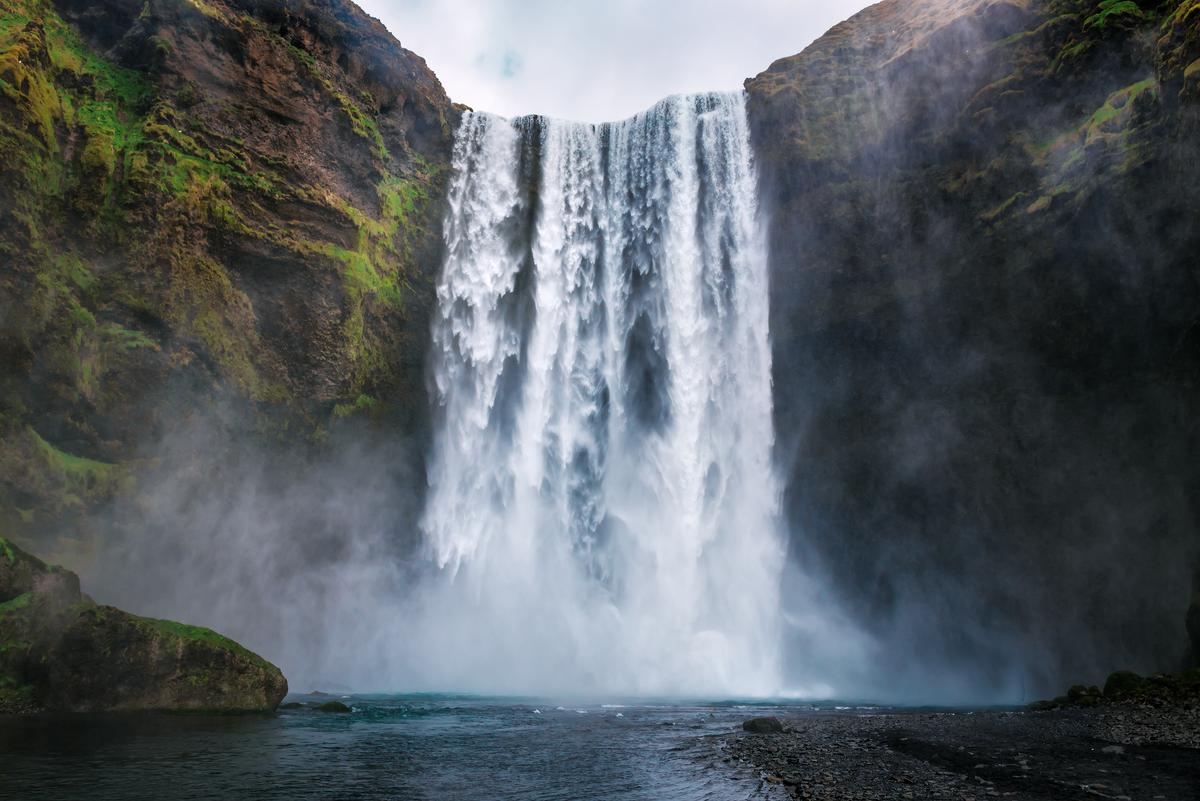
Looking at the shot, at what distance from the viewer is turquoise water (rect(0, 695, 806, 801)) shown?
7941 mm

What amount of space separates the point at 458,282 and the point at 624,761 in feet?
74.5

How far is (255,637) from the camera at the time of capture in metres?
23.7

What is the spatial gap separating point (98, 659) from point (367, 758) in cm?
742

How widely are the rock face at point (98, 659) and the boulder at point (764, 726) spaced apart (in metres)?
9.71

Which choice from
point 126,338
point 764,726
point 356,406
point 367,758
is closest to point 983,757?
point 764,726

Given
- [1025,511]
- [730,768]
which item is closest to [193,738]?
[730,768]

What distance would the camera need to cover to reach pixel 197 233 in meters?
22.9

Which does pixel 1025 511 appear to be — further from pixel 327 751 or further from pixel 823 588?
pixel 327 751

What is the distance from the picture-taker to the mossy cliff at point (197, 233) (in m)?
19.5

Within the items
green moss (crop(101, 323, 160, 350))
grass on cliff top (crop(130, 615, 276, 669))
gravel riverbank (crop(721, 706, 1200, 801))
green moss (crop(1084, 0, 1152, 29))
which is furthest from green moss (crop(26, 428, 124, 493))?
green moss (crop(1084, 0, 1152, 29))

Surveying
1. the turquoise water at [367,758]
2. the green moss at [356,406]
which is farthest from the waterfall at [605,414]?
the turquoise water at [367,758]

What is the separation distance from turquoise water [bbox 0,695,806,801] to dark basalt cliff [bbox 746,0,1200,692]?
43.9 feet

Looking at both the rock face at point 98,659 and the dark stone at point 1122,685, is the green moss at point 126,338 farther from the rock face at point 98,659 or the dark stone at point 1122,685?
the dark stone at point 1122,685

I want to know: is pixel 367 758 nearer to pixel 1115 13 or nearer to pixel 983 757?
pixel 983 757
